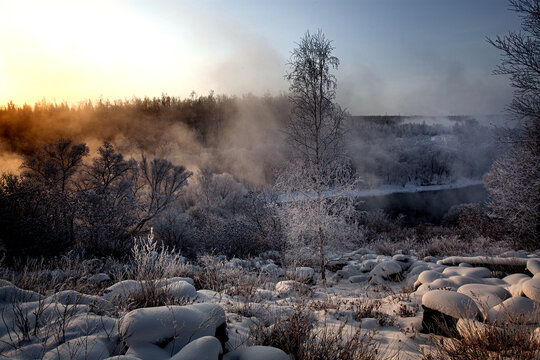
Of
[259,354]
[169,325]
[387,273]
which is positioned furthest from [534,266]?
[169,325]

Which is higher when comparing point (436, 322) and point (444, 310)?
point (444, 310)

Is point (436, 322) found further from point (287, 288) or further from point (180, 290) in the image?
point (180, 290)

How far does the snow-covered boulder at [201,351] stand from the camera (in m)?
2.07

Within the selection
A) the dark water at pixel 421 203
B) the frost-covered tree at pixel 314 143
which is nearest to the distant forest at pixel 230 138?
the dark water at pixel 421 203

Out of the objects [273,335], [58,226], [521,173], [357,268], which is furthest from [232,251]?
[521,173]

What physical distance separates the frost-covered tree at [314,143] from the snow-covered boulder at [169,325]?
7.59 meters

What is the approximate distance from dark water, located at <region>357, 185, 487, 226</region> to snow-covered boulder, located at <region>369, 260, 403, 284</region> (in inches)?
983

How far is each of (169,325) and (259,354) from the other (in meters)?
0.91

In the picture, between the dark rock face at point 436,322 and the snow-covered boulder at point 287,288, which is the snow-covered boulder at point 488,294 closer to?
the dark rock face at point 436,322

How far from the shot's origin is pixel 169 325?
8.57 feet

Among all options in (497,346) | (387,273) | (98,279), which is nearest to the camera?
(497,346)

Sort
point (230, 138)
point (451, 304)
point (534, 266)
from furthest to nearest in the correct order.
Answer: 1. point (230, 138)
2. point (534, 266)
3. point (451, 304)

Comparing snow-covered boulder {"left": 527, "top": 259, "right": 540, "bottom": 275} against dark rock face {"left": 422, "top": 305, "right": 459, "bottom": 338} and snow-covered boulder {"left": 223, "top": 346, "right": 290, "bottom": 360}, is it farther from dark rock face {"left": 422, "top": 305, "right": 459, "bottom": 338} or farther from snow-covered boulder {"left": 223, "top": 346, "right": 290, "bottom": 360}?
snow-covered boulder {"left": 223, "top": 346, "right": 290, "bottom": 360}

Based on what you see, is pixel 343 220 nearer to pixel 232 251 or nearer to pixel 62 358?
pixel 232 251
